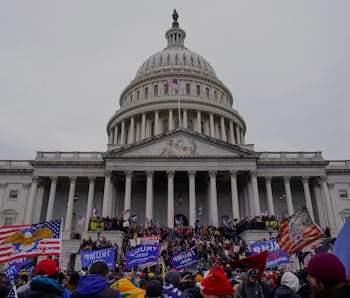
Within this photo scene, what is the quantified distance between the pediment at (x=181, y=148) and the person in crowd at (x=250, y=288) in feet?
117

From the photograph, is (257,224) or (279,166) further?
(279,166)

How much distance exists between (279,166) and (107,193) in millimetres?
23561

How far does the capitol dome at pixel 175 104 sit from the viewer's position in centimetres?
6312

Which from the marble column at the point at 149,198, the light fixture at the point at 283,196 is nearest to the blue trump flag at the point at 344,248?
the marble column at the point at 149,198

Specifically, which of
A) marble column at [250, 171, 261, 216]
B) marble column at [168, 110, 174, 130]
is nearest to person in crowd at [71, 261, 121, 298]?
marble column at [250, 171, 261, 216]

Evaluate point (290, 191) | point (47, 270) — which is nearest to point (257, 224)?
point (290, 191)

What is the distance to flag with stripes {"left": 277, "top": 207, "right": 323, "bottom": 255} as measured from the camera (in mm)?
11766

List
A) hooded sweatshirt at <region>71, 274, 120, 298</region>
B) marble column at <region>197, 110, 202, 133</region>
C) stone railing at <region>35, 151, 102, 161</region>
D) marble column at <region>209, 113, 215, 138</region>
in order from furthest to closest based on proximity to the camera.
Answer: marble column at <region>209, 113, 215, 138</region>, marble column at <region>197, 110, 202, 133</region>, stone railing at <region>35, 151, 102, 161</region>, hooded sweatshirt at <region>71, 274, 120, 298</region>

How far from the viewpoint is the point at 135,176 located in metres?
45.6

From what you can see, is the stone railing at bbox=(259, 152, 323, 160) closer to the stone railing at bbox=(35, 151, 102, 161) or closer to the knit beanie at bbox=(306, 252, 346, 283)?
the stone railing at bbox=(35, 151, 102, 161)

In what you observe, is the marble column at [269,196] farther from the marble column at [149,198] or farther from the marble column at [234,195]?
the marble column at [149,198]

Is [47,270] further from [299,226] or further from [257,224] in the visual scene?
[257,224]

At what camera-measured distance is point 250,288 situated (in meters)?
7.37

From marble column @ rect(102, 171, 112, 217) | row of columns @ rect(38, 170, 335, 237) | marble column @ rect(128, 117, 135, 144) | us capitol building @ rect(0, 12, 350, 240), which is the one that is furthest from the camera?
marble column @ rect(128, 117, 135, 144)
